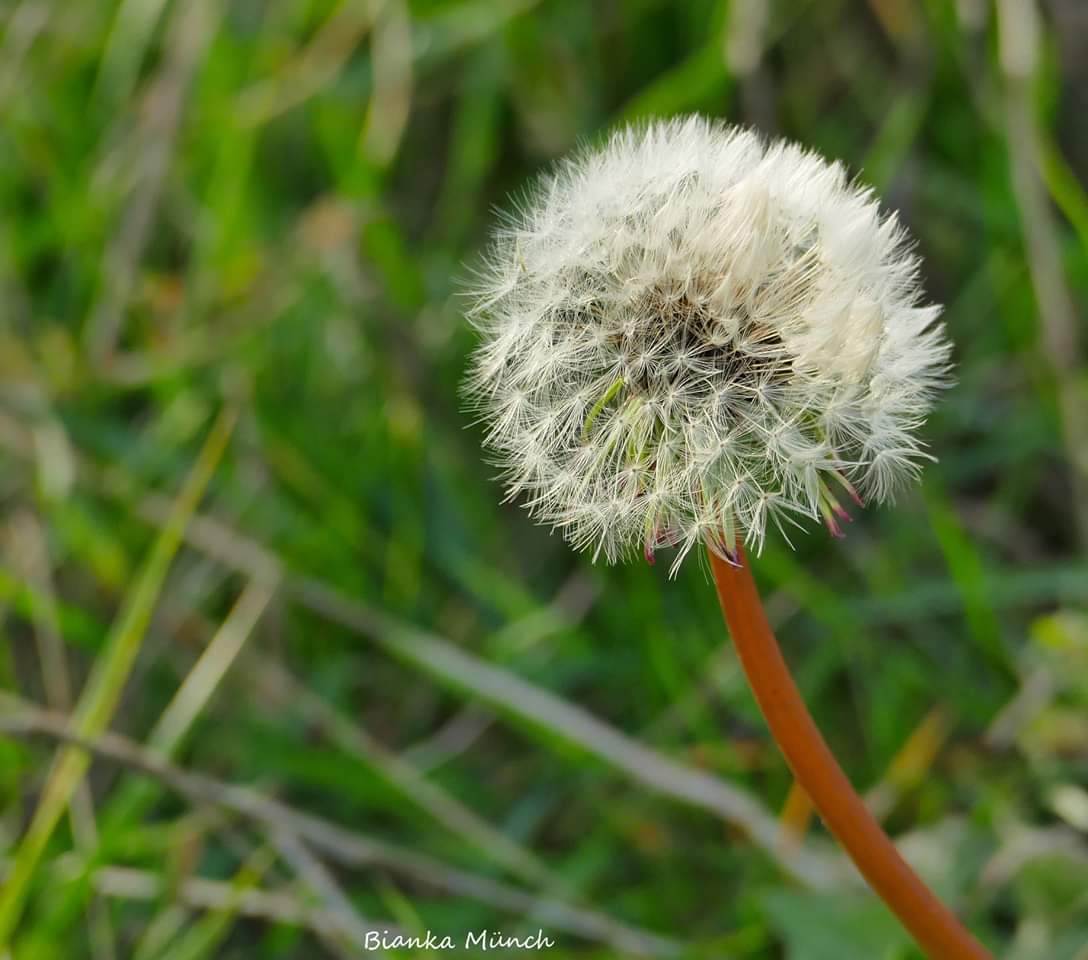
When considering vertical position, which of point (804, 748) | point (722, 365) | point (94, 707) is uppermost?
point (722, 365)

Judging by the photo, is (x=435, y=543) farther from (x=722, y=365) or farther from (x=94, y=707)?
(x=722, y=365)

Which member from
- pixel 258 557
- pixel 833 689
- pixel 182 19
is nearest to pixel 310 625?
pixel 258 557

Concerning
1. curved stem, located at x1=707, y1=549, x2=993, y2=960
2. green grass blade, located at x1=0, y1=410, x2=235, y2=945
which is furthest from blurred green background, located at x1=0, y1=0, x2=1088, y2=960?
curved stem, located at x1=707, y1=549, x2=993, y2=960

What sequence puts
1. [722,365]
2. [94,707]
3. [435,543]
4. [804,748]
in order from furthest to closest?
[435,543], [94,707], [722,365], [804,748]

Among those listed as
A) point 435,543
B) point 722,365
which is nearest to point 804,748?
point 722,365

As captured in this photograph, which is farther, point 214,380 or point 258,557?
point 214,380

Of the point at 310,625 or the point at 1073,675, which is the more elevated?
the point at 1073,675

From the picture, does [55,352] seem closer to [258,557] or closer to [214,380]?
[214,380]

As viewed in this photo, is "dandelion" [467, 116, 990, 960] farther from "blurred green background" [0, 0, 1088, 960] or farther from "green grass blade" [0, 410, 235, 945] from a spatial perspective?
"green grass blade" [0, 410, 235, 945]

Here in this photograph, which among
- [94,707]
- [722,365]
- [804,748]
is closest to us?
[804,748]
